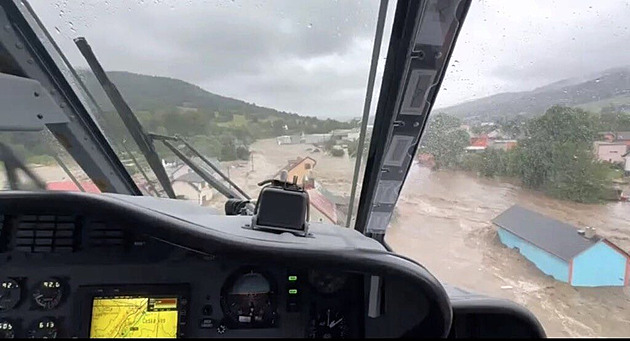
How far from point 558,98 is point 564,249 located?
1.94 ft

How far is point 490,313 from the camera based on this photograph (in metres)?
1.45

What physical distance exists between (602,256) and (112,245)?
172 cm

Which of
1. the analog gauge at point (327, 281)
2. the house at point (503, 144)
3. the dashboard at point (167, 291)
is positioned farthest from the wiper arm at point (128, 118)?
the house at point (503, 144)

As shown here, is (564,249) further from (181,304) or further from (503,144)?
(181,304)

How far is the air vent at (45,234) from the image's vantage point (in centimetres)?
150

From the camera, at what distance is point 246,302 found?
1594 mm

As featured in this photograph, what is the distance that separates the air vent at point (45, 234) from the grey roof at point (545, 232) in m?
1.65

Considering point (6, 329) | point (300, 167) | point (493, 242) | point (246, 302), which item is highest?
point (300, 167)

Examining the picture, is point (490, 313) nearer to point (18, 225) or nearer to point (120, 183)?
point (18, 225)

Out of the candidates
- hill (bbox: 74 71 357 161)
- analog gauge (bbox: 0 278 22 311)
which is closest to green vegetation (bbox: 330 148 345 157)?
hill (bbox: 74 71 357 161)

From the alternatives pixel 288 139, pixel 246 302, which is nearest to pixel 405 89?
pixel 288 139

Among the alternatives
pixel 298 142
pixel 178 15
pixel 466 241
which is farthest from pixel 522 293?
pixel 178 15

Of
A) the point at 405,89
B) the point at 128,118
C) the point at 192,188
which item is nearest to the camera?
the point at 405,89

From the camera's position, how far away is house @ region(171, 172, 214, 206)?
2.26m
